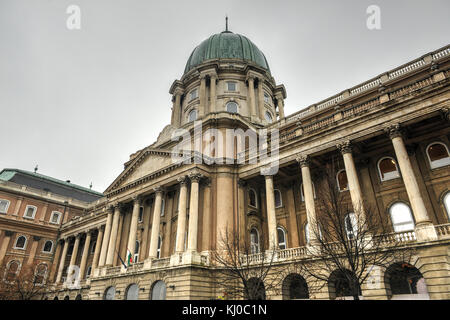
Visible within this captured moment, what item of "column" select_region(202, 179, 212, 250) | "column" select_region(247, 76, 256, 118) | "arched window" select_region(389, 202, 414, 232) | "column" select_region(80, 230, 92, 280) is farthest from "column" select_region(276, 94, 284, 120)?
"column" select_region(80, 230, 92, 280)

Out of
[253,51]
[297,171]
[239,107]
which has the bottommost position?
[297,171]

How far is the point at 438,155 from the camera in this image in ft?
67.5

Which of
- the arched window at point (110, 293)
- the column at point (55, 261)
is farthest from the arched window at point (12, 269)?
the arched window at point (110, 293)

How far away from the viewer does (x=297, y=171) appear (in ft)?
87.8

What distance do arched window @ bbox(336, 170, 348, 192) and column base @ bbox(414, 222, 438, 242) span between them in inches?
308

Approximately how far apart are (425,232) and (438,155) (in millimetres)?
7447

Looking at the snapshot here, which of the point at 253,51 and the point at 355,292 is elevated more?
the point at 253,51

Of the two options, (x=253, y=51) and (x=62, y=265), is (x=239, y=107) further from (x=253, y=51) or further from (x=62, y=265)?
(x=62, y=265)

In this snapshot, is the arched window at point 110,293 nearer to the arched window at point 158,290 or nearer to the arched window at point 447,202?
the arched window at point 158,290

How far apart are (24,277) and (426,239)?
39818 mm

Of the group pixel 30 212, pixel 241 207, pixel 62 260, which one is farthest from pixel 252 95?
pixel 30 212

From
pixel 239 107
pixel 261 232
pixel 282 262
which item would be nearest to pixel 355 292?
pixel 282 262

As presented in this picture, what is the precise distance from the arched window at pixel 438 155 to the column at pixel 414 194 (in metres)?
3.76

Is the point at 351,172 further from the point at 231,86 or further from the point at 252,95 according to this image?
the point at 231,86
